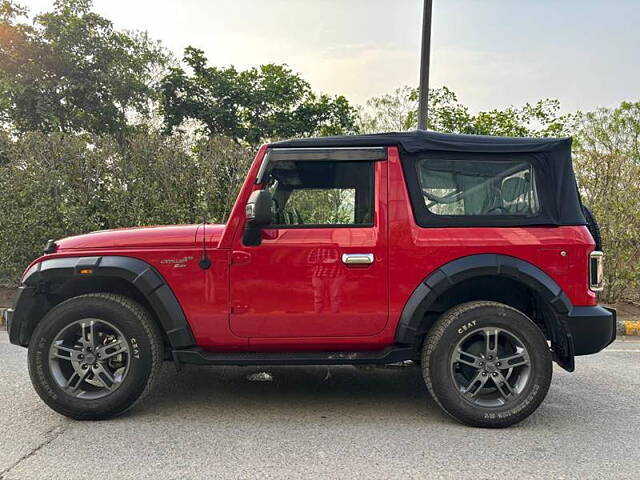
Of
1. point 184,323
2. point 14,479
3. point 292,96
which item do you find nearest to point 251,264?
point 184,323

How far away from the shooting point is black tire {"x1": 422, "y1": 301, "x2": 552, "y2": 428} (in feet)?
11.7

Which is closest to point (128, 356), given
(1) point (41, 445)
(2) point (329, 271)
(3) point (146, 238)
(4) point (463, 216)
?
(1) point (41, 445)

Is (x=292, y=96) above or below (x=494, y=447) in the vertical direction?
above

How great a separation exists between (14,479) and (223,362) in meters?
1.35

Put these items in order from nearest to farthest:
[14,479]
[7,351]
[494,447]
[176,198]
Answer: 1. [14,479]
2. [494,447]
3. [7,351]
4. [176,198]

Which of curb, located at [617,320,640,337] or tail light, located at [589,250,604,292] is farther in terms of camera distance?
curb, located at [617,320,640,337]

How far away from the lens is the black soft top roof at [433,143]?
3740mm

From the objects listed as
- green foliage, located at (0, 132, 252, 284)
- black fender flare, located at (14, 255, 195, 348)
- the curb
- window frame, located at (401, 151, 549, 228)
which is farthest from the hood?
the curb

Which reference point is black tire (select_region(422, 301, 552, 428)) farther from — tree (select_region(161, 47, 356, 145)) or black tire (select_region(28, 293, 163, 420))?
tree (select_region(161, 47, 356, 145))

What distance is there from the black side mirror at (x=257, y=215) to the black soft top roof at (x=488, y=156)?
1.46 ft

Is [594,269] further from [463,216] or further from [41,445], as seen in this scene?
[41,445]

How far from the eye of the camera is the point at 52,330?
11.9 ft

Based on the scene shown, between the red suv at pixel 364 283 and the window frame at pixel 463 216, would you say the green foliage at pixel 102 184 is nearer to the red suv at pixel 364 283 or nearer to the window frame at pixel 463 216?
the red suv at pixel 364 283

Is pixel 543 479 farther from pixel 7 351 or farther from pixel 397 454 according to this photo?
pixel 7 351
